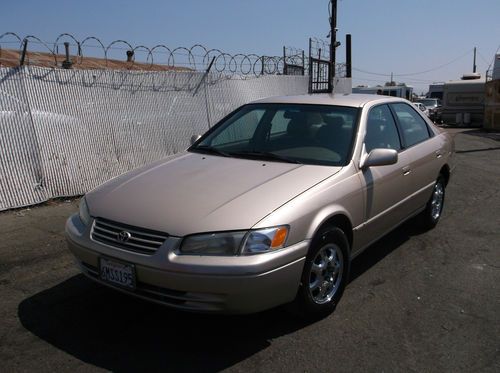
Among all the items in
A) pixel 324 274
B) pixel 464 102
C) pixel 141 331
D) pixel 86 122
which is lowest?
pixel 464 102

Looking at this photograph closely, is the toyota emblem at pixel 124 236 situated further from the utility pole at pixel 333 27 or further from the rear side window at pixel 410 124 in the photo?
the utility pole at pixel 333 27

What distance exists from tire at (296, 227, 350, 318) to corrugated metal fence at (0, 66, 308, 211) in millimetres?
4425

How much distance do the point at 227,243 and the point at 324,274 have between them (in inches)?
37.6

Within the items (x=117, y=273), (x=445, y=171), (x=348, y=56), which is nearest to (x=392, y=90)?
(x=348, y=56)

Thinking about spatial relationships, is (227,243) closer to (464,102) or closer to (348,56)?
(348,56)

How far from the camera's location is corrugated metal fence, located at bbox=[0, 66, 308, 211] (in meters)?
6.22

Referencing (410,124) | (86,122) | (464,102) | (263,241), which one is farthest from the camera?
(464,102)

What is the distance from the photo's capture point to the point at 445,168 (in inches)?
233

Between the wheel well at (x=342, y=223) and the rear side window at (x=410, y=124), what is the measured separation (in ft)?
5.02

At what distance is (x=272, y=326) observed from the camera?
3.48 meters

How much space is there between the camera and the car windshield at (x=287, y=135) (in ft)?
13.3

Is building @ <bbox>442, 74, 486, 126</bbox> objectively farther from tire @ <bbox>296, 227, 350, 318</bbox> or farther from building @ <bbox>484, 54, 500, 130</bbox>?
tire @ <bbox>296, 227, 350, 318</bbox>

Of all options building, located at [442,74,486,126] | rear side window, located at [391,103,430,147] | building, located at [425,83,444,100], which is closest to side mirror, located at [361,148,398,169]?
rear side window, located at [391,103,430,147]

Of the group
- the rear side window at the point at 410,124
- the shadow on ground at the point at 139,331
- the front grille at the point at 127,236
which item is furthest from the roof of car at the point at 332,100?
the front grille at the point at 127,236
